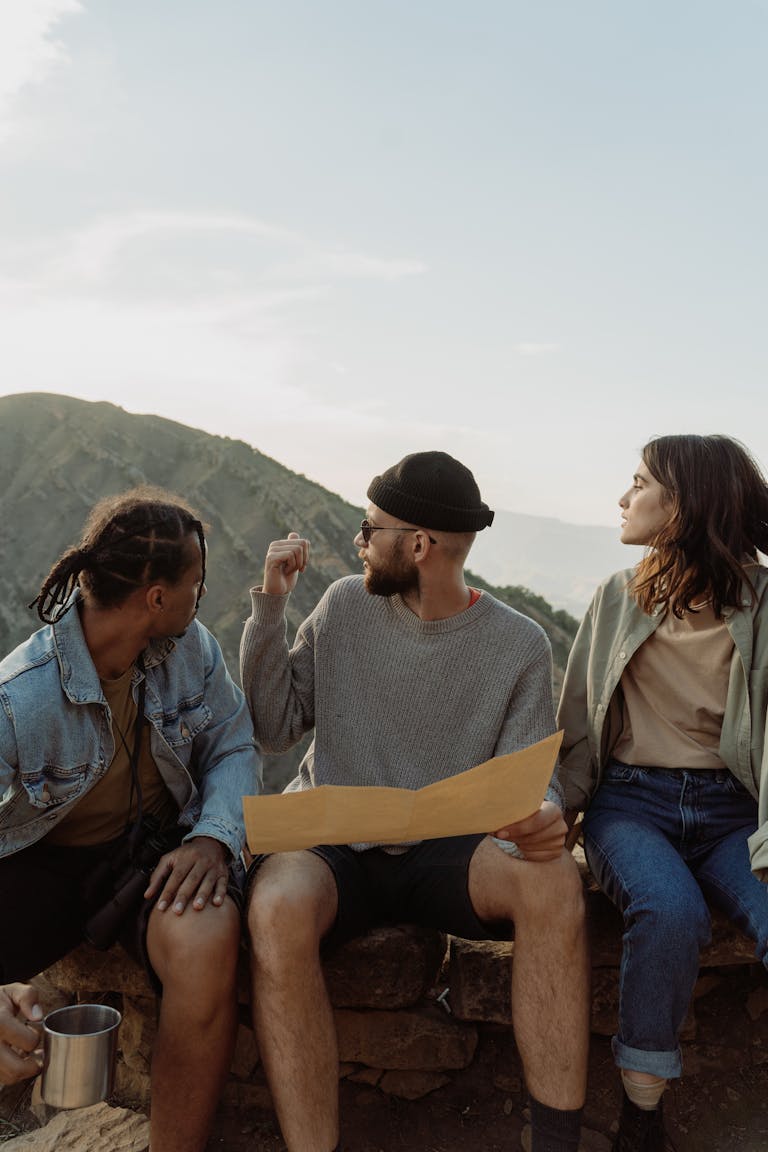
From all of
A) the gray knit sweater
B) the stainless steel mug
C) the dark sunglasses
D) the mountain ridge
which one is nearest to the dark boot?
the gray knit sweater

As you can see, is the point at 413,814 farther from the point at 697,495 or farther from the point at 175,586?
the point at 697,495

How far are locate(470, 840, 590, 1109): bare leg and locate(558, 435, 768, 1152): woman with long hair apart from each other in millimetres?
253

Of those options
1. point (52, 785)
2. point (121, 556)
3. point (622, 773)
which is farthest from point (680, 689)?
point (52, 785)

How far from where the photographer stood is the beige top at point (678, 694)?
282 centimetres

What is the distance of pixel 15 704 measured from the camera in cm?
241

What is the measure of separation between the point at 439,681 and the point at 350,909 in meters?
0.69

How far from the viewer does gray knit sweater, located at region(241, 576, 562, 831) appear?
2.82m

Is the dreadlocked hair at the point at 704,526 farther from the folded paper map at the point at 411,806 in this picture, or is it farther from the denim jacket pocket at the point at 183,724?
the denim jacket pocket at the point at 183,724

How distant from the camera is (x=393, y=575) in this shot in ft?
9.45

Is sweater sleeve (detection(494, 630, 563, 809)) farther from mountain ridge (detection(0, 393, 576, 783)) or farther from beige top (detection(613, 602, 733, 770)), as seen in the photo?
mountain ridge (detection(0, 393, 576, 783))

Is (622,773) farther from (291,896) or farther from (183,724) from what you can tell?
(183,724)

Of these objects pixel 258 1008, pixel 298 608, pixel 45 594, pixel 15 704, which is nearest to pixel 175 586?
pixel 45 594

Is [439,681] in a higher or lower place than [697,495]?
lower

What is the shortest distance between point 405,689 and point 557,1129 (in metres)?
1.19
